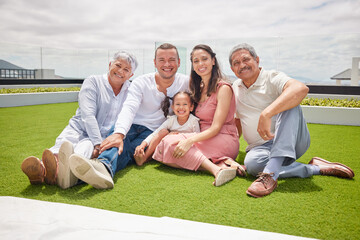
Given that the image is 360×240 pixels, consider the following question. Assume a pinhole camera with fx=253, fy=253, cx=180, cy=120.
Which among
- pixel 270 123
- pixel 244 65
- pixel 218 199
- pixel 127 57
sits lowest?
pixel 218 199

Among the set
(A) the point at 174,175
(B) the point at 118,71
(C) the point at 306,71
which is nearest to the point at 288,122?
(A) the point at 174,175

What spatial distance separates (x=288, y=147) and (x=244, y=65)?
949 millimetres

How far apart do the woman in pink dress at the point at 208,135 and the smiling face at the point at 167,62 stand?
0.94 feet

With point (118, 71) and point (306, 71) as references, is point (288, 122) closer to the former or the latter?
point (118, 71)

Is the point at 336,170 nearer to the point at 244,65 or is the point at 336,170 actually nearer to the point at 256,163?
the point at 256,163

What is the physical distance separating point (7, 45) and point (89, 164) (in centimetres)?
1329

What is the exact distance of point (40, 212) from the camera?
1.75 m

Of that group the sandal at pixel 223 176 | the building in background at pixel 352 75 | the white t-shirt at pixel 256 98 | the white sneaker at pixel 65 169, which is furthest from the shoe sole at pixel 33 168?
the building in background at pixel 352 75

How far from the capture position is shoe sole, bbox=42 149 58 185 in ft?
7.44

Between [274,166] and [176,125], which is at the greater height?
[176,125]

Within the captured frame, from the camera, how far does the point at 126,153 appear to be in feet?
9.75

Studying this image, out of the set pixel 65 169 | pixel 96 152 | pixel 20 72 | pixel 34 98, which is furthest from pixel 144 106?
pixel 20 72

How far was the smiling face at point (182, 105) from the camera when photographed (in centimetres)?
301

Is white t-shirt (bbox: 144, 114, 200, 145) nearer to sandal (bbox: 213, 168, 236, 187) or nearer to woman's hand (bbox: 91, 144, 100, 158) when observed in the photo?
woman's hand (bbox: 91, 144, 100, 158)
